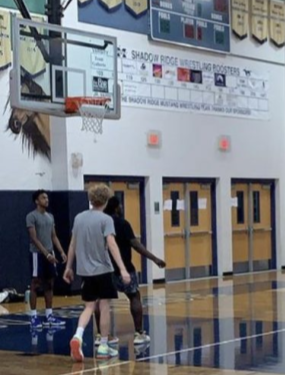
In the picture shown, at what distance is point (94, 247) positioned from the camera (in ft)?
37.4

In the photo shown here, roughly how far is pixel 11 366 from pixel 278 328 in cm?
449

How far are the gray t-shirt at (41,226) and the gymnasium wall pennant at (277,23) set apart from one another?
13970 mm

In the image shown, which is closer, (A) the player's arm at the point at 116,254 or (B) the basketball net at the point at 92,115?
(A) the player's arm at the point at 116,254

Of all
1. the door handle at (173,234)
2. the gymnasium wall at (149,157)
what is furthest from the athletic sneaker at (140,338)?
the door handle at (173,234)

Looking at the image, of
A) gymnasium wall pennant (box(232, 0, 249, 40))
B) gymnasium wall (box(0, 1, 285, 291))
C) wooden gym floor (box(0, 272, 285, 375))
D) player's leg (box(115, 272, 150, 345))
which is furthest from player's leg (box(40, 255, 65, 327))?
gymnasium wall pennant (box(232, 0, 249, 40))

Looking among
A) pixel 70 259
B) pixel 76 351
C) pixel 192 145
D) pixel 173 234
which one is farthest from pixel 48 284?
pixel 192 145

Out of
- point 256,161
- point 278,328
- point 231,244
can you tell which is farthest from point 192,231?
point 278,328

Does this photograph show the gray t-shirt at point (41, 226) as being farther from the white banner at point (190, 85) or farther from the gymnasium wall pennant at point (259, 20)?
the gymnasium wall pennant at point (259, 20)

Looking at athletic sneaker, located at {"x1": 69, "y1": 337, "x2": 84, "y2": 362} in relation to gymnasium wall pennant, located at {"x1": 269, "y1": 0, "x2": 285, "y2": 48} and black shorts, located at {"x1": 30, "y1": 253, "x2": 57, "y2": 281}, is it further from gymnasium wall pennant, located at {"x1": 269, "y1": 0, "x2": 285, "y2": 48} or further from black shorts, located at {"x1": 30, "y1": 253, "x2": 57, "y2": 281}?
gymnasium wall pennant, located at {"x1": 269, "y1": 0, "x2": 285, "y2": 48}

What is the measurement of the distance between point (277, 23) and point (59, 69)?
37.3ft

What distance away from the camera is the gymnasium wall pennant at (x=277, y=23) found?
26.7 metres

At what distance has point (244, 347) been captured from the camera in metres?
12.1

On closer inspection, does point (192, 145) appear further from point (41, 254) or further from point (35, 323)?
point (35, 323)

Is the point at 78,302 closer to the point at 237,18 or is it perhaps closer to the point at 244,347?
the point at 244,347
